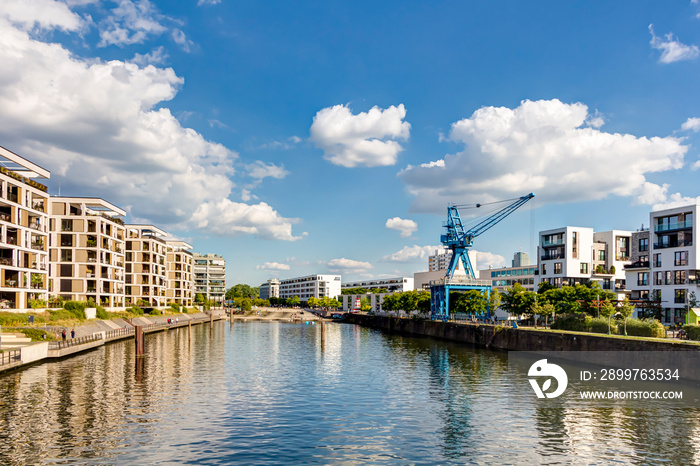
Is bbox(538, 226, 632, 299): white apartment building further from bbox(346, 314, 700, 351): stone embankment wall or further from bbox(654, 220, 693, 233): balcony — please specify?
bbox(346, 314, 700, 351): stone embankment wall

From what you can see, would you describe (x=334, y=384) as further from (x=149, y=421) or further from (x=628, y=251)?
(x=628, y=251)

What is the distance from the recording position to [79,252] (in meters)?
117

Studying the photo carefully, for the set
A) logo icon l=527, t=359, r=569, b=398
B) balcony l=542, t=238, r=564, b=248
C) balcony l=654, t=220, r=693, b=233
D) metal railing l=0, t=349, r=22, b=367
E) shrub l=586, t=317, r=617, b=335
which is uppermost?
balcony l=654, t=220, r=693, b=233

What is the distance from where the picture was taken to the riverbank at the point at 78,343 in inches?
2256

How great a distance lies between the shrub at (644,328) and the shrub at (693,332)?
5.00 m

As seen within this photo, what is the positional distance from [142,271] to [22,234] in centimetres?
7300

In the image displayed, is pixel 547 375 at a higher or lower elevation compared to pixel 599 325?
lower

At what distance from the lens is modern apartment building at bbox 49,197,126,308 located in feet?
377

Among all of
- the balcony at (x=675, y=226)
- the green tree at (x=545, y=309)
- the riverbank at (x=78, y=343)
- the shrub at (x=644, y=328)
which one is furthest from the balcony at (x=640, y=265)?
the riverbank at (x=78, y=343)

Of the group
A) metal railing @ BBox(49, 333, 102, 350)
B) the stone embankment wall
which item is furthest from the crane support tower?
metal railing @ BBox(49, 333, 102, 350)

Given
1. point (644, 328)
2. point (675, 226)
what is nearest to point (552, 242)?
point (675, 226)

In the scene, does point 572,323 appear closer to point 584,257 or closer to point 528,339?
point 528,339

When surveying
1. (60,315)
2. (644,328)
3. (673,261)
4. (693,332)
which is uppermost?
(673,261)

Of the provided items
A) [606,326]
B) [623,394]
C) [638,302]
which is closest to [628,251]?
[638,302]
